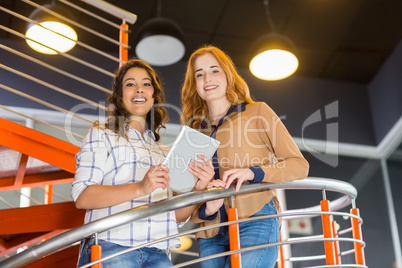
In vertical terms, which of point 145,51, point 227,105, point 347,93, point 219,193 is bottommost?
point 219,193

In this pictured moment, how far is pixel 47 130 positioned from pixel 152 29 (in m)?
1.53

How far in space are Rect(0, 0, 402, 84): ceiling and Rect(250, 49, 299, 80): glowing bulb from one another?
0.74 meters

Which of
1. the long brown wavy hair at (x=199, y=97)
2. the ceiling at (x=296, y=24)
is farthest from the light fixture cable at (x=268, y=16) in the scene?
the long brown wavy hair at (x=199, y=97)

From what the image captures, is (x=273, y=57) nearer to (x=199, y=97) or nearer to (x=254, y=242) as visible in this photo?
(x=199, y=97)

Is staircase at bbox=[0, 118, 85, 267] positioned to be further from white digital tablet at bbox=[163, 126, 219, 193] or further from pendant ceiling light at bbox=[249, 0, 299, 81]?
pendant ceiling light at bbox=[249, 0, 299, 81]

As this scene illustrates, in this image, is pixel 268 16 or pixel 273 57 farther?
pixel 268 16

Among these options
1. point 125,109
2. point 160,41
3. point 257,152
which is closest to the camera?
point 257,152

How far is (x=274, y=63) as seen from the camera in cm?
493

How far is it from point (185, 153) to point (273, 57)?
3.21 metres

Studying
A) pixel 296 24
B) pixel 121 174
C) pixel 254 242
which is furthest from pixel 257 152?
pixel 296 24

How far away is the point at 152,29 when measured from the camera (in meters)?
4.64

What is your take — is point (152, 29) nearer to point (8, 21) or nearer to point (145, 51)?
point (145, 51)

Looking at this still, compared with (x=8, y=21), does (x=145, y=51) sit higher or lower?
lower

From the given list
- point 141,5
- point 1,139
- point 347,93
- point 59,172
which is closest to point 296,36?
point 347,93
